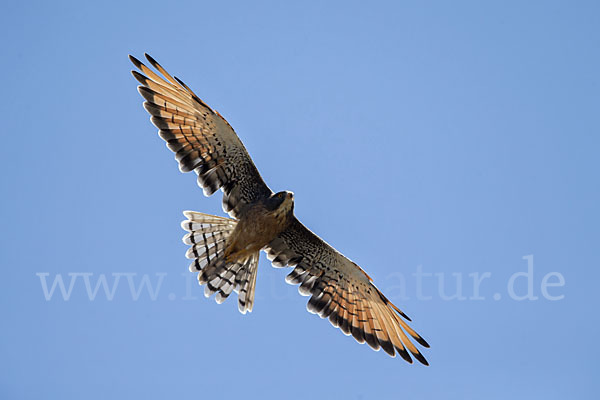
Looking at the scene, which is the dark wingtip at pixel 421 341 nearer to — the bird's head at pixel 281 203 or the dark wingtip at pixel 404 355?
the dark wingtip at pixel 404 355

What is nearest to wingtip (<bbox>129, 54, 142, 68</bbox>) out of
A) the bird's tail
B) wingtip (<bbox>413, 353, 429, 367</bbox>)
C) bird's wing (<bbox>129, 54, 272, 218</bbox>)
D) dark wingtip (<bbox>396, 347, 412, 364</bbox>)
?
bird's wing (<bbox>129, 54, 272, 218</bbox>)

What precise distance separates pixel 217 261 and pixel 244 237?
66 cm

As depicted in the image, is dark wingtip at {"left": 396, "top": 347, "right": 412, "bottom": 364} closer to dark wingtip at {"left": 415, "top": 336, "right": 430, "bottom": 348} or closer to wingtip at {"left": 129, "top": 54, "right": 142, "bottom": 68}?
dark wingtip at {"left": 415, "top": 336, "right": 430, "bottom": 348}

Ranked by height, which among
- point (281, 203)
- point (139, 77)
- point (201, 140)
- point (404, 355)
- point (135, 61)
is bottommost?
point (404, 355)

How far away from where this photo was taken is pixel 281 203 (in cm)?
973

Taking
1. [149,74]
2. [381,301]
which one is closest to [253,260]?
[381,301]

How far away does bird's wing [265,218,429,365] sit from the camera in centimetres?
1030

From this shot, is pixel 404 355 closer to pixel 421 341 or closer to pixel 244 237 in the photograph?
pixel 421 341

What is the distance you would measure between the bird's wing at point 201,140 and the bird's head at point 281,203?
0.27 metres

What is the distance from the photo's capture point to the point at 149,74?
31.3 ft

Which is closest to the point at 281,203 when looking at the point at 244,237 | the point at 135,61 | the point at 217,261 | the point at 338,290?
the point at 244,237

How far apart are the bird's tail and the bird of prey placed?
0.02m

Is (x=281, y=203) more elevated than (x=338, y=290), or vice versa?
(x=281, y=203)

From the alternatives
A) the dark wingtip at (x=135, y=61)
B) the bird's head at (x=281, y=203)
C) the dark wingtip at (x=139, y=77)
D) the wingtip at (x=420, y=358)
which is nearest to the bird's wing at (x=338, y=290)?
the wingtip at (x=420, y=358)
